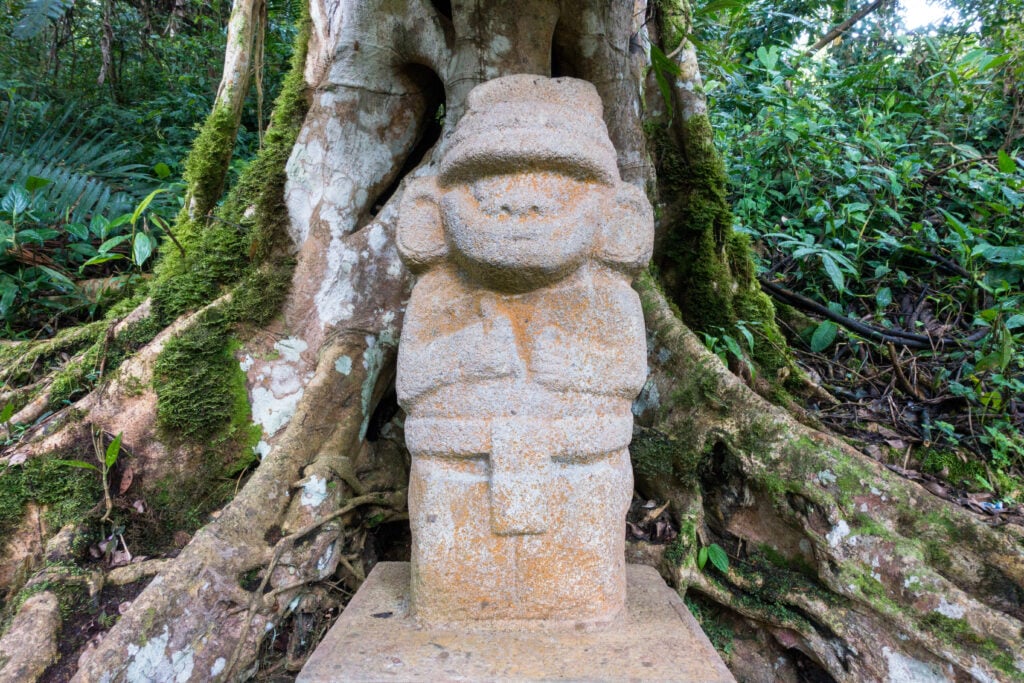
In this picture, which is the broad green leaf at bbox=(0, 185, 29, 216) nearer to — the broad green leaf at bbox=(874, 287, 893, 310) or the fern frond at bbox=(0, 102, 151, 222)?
the fern frond at bbox=(0, 102, 151, 222)

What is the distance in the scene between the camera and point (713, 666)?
2.00 metres

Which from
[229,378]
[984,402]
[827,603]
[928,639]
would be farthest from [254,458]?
[984,402]

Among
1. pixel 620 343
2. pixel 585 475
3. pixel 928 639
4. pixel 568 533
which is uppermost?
pixel 620 343

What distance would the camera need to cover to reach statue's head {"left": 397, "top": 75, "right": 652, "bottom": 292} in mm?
2318

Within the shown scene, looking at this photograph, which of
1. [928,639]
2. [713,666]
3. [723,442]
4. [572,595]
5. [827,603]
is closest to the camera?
[713,666]

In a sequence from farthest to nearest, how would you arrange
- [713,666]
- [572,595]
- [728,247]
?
[728,247]
[572,595]
[713,666]

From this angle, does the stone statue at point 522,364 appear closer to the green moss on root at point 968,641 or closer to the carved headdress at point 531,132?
the carved headdress at point 531,132

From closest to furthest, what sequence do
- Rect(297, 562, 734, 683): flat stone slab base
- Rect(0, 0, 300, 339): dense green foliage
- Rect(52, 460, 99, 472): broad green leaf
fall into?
Rect(297, 562, 734, 683): flat stone slab base < Rect(52, 460, 99, 472): broad green leaf < Rect(0, 0, 300, 339): dense green foliage

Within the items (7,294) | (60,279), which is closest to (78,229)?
(60,279)

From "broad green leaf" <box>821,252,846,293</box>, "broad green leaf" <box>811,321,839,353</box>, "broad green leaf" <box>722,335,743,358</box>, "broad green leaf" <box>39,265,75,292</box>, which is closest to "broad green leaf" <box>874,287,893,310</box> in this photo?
"broad green leaf" <box>811,321,839,353</box>

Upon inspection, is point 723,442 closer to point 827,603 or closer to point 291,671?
point 827,603

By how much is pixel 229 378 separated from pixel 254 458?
39 centimetres

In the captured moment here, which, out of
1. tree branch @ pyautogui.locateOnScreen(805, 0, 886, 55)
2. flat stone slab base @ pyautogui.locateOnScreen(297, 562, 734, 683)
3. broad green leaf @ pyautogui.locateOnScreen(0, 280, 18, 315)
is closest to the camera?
flat stone slab base @ pyautogui.locateOnScreen(297, 562, 734, 683)

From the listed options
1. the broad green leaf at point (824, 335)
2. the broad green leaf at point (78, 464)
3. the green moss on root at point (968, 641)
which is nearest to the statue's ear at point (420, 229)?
the broad green leaf at point (78, 464)
